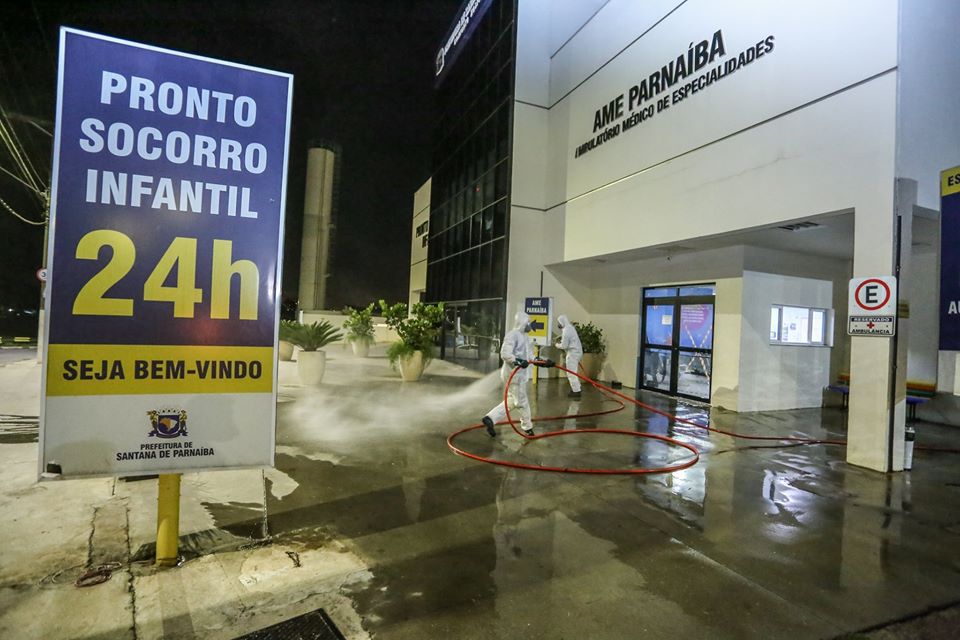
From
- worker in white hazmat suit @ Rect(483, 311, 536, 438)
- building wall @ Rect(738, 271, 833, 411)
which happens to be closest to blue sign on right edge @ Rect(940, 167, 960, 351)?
building wall @ Rect(738, 271, 833, 411)

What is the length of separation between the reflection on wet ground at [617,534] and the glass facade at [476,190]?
8.79 m

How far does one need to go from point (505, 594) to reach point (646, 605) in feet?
2.80

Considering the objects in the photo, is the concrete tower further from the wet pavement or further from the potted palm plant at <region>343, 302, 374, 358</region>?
the wet pavement

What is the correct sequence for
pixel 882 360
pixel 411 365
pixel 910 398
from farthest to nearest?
pixel 411 365, pixel 910 398, pixel 882 360

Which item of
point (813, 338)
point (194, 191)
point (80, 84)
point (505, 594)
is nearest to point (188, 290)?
point (194, 191)

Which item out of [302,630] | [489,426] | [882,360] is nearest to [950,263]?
[882,360]

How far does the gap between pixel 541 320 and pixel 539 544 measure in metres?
9.35

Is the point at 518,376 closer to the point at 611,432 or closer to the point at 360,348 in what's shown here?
the point at 611,432

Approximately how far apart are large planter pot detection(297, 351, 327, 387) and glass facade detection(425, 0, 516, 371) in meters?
5.45

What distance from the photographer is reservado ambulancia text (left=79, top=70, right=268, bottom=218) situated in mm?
2693

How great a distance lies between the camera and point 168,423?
282 cm

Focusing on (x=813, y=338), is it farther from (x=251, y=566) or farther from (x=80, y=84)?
(x=80, y=84)

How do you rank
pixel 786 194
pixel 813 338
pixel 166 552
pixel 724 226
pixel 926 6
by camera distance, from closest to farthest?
pixel 166 552
pixel 926 6
pixel 786 194
pixel 724 226
pixel 813 338

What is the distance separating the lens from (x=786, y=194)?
286 inches
